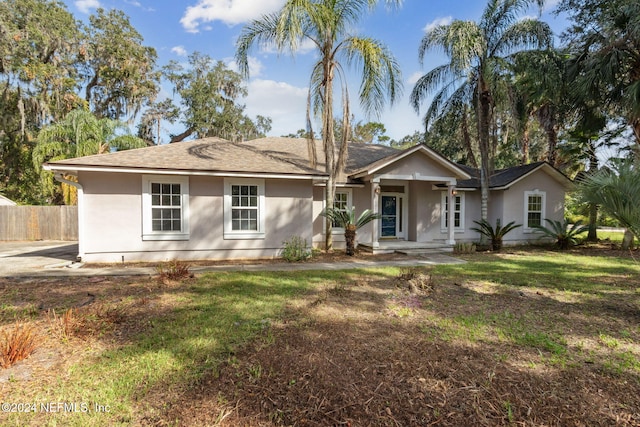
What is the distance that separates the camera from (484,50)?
1195cm

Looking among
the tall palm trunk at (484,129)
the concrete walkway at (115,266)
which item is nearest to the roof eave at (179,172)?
the concrete walkway at (115,266)

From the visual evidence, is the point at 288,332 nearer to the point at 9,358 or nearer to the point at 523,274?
the point at 9,358

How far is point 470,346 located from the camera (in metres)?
3.76

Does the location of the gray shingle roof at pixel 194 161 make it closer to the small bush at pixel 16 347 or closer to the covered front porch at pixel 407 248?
the covered front porch at pixel 407 248

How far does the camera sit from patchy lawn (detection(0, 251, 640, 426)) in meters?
2.59

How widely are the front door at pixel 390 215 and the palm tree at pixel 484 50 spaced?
12.0 ft

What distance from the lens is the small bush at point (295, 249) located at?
9914 mm

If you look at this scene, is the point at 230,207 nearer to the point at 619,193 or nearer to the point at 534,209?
the point at 619,193

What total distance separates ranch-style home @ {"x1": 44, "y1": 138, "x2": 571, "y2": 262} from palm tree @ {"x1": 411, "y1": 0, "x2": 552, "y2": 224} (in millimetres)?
2696

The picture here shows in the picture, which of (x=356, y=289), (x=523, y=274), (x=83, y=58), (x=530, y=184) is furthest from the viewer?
(x=83, y=58)

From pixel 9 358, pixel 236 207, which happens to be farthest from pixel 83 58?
pixel 9 358

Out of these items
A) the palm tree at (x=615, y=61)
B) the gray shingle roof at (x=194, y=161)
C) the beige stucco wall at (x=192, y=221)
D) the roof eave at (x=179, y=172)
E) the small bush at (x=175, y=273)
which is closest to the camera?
the small bush at (x=175, y=273)

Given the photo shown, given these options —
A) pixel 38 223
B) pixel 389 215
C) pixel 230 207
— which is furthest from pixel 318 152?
pixel 38 223

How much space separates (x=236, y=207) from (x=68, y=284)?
15.5 feet
